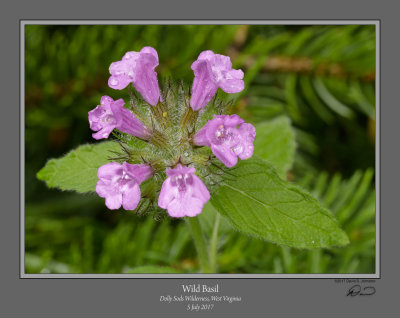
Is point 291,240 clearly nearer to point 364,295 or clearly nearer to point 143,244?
point 364,295

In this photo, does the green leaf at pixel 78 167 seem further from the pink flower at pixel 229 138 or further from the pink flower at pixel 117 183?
the pink flower at pixel 229 138

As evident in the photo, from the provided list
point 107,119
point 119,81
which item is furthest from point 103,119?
point 119,81

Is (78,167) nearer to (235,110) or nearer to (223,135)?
(223,135)

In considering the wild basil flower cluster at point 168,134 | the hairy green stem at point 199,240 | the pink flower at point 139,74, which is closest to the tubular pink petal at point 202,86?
the wild basil flower cluster at point 168,134

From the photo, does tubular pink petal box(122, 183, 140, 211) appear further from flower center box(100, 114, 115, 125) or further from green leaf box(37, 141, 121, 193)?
green leaf box(37, 141, 121, 193)

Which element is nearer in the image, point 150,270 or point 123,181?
point 123,181

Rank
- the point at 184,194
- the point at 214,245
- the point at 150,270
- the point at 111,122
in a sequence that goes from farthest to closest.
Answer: the point at 214,245 < the point at 150,270 < the point at 111,122 < the point at 184,194

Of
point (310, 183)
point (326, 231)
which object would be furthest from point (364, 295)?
point (310, 183)
